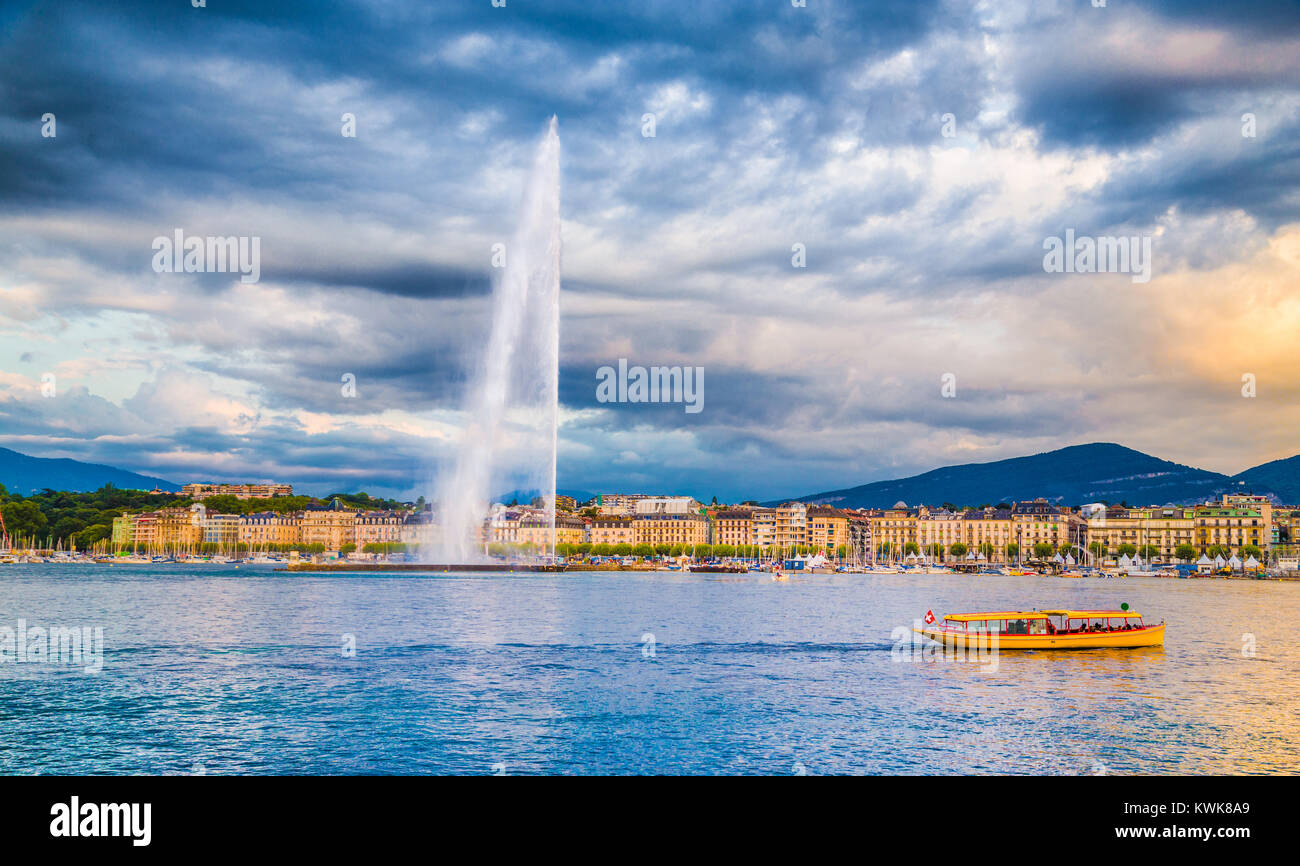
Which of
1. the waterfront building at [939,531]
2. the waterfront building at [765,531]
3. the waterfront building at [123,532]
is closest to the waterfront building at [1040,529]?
the waterfront building at [939,531]

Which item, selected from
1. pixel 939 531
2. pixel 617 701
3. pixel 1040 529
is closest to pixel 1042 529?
pixel 1040 529

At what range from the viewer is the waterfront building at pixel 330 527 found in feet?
601

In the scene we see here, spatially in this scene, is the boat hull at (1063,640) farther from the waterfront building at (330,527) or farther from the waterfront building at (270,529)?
the waterfront building at (270,529)

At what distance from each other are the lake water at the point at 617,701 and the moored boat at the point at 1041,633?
77 centimetres

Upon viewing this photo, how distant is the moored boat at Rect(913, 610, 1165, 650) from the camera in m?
39.2

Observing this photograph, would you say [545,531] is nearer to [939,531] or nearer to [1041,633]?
[939,531]

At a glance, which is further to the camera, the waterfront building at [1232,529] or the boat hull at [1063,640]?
the waterfront building at [1232,529]

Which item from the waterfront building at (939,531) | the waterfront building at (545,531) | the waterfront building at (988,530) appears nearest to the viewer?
the waterfront building at (545,531)

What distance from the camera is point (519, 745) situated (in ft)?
64.9

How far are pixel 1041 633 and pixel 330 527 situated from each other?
166m
